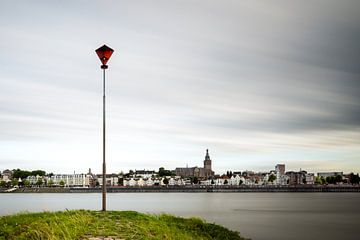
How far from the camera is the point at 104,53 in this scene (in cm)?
2047

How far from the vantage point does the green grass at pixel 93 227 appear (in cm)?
1440

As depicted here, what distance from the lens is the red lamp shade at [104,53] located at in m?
20.5

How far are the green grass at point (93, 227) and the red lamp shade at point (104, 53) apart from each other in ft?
21.5

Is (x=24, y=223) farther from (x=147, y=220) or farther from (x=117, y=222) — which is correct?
(x=147, y=220)

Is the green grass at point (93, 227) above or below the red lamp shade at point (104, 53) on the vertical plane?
below

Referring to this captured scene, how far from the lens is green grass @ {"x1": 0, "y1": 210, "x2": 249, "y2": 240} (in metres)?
14.4

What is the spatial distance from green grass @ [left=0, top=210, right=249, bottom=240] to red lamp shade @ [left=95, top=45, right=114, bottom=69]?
21.5 ft

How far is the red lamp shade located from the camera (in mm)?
20453

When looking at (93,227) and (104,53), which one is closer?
(93,227)

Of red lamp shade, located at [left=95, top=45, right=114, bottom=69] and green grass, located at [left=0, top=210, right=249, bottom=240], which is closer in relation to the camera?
green grass, located at [left=0, top=210, right=249, bottom=240]

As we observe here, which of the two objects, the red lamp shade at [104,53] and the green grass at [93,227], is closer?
the green grass at [93,227]

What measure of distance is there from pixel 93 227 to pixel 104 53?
26.7 feet

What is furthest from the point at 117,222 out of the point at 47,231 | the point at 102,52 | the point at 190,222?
the point at 102,52

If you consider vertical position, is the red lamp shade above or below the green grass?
above
